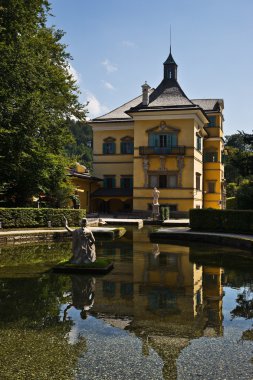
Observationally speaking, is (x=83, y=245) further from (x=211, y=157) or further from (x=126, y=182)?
(x=211, y=157)

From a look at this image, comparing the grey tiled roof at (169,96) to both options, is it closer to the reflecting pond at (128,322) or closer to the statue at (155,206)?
the statue at (155,206)

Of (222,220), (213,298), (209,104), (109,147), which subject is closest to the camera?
(213,298)

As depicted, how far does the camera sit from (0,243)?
60.1 ft

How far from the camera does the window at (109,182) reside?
153 ft

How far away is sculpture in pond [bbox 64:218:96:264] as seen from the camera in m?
11.3

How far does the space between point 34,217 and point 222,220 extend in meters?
11.4

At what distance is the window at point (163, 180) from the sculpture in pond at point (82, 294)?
103ft

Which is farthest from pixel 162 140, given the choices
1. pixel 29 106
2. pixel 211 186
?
pixel 29 106

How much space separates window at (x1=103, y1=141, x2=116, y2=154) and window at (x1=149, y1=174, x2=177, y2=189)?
7.26 metres

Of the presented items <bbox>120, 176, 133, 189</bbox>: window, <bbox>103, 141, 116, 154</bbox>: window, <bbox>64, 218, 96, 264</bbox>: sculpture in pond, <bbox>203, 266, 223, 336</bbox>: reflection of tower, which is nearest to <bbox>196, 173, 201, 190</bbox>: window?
<bbox>120, 176, 133, 189</bbox>: window

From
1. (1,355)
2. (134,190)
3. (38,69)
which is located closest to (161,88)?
(134,190)

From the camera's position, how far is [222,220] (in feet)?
74.4

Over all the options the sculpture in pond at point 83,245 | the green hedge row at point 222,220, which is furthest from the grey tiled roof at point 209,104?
the sculpture in pond at point 83,245

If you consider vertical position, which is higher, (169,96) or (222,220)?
(169,96)
